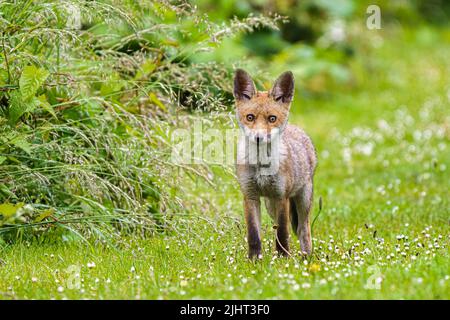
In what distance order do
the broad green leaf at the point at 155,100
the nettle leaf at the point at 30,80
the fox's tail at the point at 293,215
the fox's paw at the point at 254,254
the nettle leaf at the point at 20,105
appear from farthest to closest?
the broad green leaf at the point at 155,100 < the fox's tail at the point at 293,215 < the nettle leaf at the point at 20,105 < the nettle leaf at the point at 30,80 < the fox's paw at the point at 254,254

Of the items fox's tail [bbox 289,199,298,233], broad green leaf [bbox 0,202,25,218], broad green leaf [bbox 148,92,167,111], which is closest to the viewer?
broad green leaf [bbox 0,202,25,218]

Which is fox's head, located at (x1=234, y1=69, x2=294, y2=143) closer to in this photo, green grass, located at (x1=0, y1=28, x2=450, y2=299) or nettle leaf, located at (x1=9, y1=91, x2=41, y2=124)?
green grass, located at (x1=0, y1=28, x2=450, y2=299)

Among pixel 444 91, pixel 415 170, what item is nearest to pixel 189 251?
pixel 415 170

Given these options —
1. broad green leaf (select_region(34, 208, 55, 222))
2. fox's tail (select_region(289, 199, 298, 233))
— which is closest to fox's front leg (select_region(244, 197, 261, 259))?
fox's tail (select_region(289, 199, 298, 233))

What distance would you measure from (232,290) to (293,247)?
1648mm

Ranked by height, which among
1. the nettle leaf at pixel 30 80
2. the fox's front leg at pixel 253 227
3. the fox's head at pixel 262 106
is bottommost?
the fox's front leg at pixel 253 227

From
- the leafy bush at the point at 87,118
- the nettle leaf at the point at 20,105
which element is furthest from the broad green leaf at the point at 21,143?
the nettle leaf at the point at 20,105

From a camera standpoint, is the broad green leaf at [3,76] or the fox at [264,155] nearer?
the fox at [264,155]

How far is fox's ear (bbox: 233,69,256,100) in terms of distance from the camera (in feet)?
19.0

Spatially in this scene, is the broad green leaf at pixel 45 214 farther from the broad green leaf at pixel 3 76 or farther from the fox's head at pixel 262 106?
the fox's head at pixel 262 106

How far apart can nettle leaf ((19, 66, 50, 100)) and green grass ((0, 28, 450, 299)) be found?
4.00ft

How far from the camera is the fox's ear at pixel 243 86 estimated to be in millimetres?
5785

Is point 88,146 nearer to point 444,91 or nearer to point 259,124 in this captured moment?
point 259,124

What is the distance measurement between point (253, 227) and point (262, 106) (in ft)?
2.97
